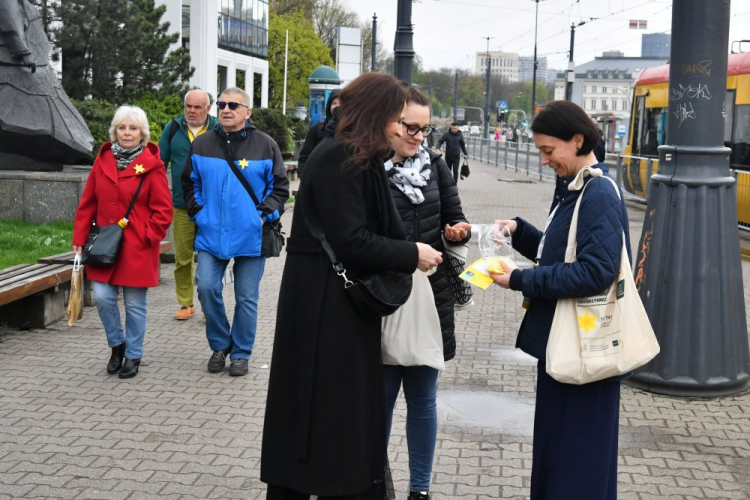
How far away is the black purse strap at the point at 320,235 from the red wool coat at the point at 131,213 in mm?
3234

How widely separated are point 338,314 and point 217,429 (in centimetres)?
231

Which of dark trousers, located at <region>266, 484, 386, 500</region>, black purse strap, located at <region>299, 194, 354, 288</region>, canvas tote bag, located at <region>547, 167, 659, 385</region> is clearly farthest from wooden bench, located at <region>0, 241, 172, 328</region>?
canvas tote bag, located at <region>547, 167, 659, 385</region>

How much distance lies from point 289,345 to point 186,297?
5.13 meters

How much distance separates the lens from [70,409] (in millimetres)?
5836

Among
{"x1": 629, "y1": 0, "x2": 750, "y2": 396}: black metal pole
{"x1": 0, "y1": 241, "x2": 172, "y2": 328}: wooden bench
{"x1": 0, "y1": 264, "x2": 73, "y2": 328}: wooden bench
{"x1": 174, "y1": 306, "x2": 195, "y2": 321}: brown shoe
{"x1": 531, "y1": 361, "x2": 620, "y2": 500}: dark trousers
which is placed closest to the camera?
{"x1": 531, "y1": 361, "x2": 620, "y2": 500}: dark trousers

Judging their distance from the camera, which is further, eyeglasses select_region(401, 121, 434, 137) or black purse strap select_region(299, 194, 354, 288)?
eyeglasses select_region(401, 121, 434, 137)

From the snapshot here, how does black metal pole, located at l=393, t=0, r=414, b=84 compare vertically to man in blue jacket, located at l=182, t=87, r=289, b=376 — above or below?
above

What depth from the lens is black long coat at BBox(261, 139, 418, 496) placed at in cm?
338

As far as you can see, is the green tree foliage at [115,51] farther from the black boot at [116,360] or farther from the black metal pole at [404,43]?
the black boot at [116,360]

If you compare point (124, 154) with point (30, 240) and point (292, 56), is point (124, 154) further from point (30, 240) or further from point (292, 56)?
point (292, 56)

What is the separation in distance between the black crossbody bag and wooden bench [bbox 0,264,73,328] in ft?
6.72

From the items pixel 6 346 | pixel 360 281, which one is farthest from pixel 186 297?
pixel 360 281

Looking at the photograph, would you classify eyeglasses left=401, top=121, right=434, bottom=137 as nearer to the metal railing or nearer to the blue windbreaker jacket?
the metal railing

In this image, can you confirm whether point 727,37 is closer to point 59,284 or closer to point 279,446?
point 279,446
